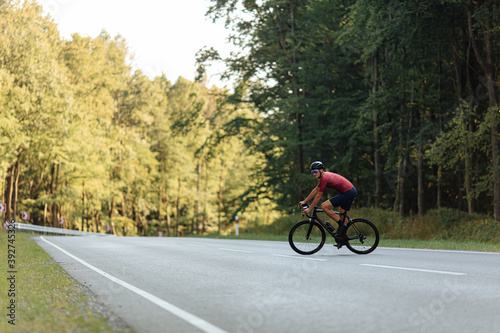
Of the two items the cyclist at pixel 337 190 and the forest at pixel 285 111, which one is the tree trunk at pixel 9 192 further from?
the cyclist at pixel 337 190

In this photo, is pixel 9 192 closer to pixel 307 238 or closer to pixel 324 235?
pixel 307 238

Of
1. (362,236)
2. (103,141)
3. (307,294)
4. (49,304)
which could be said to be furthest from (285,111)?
(49,304)

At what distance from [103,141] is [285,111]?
21.5 m

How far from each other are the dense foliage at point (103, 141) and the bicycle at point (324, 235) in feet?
69.5

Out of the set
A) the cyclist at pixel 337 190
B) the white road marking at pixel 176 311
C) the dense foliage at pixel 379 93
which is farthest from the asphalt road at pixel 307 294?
the dense foliage at pixel 379 93

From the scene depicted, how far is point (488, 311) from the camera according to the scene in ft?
17.6

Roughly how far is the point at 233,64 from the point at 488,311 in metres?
30.0

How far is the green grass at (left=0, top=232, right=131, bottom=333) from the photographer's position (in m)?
5.19

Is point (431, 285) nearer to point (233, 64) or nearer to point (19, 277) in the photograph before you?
point (19, 277)

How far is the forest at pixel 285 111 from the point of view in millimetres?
21438

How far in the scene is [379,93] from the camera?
23.2 meters

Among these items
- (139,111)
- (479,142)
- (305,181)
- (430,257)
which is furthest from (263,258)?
(139,111)

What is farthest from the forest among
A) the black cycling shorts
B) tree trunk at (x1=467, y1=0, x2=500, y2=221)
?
the black cycling shorts

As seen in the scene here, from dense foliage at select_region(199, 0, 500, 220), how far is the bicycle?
28.0 ft
